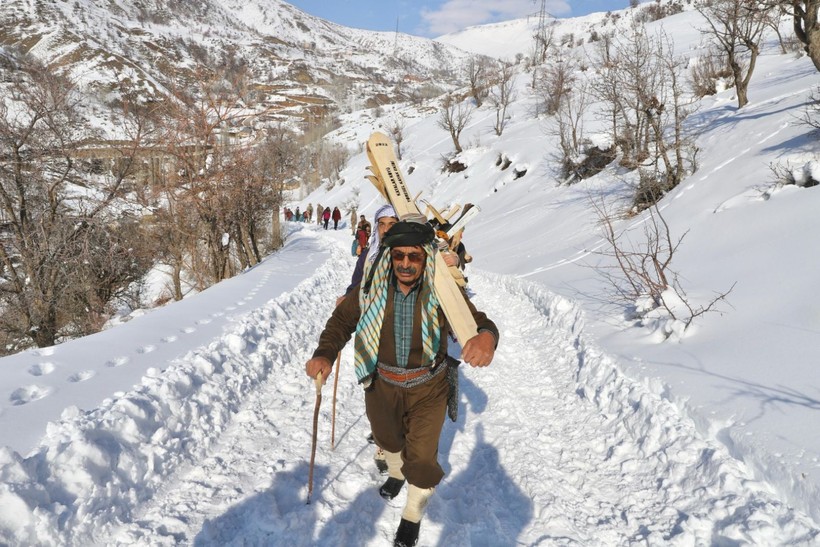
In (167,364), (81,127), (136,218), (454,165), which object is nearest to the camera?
(167,364)

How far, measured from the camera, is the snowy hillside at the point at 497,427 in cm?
261

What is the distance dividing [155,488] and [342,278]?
9.71 meters

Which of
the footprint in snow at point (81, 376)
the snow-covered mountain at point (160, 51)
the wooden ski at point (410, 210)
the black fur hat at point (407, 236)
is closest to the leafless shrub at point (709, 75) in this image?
the wooden ski at point (410, 210)

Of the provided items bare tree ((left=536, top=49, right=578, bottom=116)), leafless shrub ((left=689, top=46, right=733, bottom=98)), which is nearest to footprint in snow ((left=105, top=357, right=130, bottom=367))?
leafless shrub ((left=689, top=46, right=733, bottom=98))

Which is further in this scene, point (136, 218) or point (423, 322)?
point (136, 218)

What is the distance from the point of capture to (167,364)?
4.25 meters

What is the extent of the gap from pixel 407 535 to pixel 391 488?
509 millimetres

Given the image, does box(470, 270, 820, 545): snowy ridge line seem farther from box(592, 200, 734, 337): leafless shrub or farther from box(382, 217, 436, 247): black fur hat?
box(382, 217, 436, 247): black fur hat

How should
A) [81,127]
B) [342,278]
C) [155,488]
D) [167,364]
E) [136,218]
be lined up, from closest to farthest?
[155,488], [167,364], [81,127], [136,218], [342,278]

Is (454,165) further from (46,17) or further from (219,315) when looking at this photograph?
(46,17)

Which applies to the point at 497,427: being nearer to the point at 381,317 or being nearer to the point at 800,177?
the point at 381,317

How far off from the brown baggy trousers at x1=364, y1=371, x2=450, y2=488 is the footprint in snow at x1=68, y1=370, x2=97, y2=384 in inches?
107

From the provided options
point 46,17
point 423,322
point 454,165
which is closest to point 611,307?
point 423,322

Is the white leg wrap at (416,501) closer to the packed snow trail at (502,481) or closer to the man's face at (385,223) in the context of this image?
the packed snow trail at (502,481)
